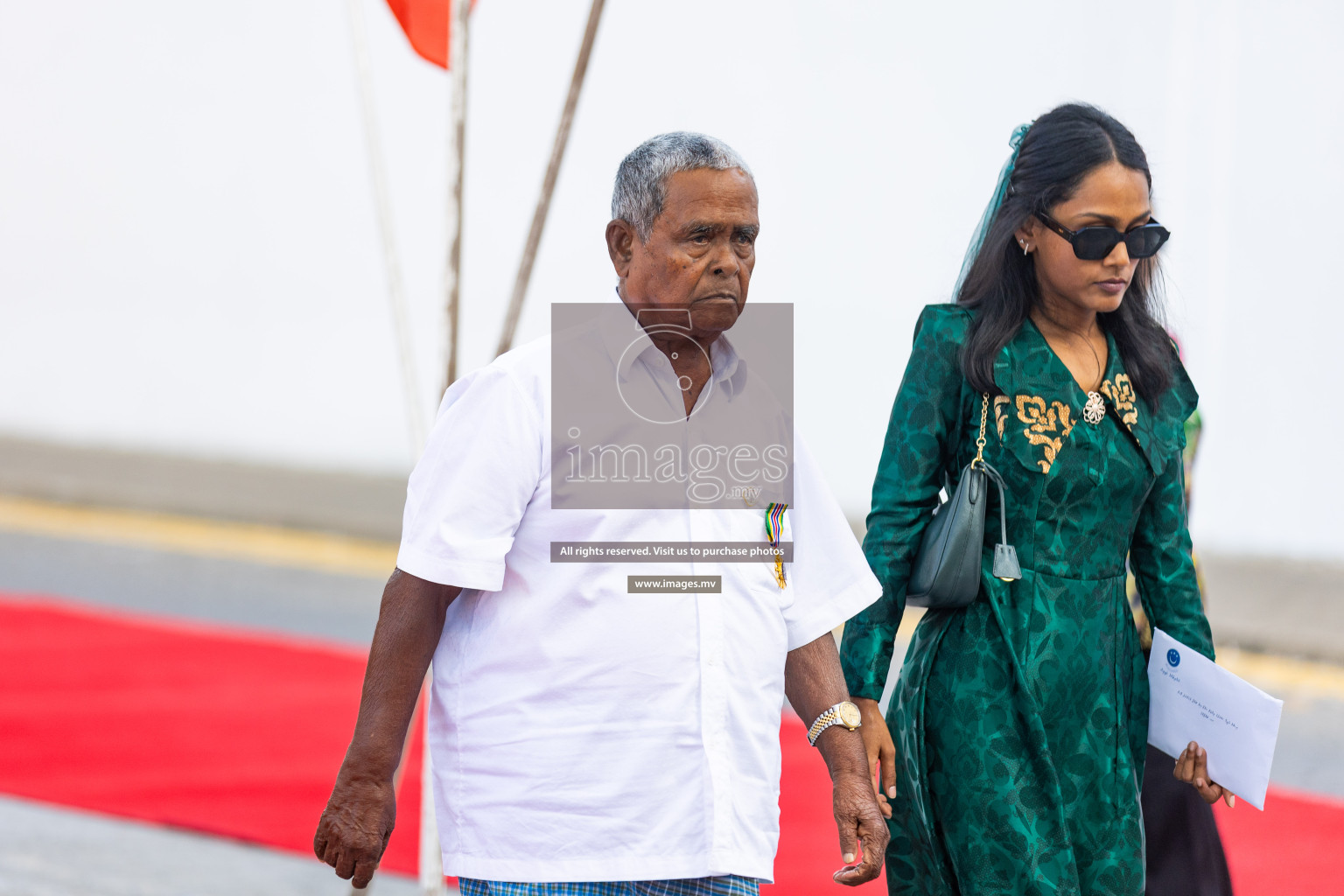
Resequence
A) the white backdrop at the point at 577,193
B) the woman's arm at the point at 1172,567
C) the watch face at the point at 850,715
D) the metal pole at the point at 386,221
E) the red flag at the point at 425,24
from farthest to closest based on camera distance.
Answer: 1. the white backdrop at the point at 577,193
2. the red flag at the point at 425,24
3. the metal pole at the point at 386,221
4. the woman's arm at the point at 1172,567
5. the watch face at the point at 850,715

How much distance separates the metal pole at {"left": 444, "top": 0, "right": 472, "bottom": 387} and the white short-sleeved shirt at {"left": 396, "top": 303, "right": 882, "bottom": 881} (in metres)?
0.93

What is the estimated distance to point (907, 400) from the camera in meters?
2.10

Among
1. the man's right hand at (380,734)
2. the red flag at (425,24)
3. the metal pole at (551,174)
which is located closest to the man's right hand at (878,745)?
the man's right hand at (380,734)

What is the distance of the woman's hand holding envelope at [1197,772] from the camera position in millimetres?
2107

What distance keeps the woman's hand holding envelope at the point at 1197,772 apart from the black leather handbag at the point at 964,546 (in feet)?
1.34

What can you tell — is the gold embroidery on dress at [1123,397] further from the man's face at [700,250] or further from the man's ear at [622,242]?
the man's ear at [622,242]

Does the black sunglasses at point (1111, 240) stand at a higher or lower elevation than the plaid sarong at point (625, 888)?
higher

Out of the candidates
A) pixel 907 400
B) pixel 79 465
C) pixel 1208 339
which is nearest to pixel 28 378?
pixel 79 465

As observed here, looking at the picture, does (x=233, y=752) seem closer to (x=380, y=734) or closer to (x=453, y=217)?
(x=453, y=217)

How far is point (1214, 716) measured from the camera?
6.70 feet

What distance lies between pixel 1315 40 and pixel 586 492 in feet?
18.7

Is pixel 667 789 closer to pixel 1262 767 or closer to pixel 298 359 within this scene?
pixel 1262 767

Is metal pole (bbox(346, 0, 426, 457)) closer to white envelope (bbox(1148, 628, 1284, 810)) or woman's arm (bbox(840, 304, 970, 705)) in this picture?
woman's arm (bbox(840, 304, 970, 705))

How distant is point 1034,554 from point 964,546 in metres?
0.13
